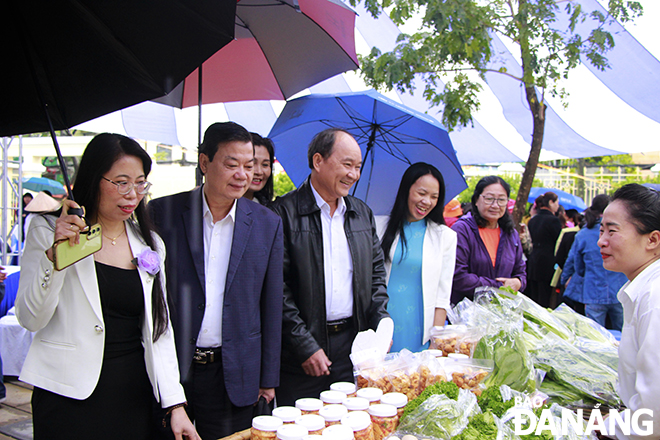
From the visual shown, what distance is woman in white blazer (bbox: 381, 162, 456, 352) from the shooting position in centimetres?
277

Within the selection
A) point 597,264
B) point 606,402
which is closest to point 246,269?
point 606,402

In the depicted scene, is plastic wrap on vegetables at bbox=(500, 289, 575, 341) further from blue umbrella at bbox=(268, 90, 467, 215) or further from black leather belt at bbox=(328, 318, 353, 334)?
blue umbrella at bbox=(268, 90, 467, 215)

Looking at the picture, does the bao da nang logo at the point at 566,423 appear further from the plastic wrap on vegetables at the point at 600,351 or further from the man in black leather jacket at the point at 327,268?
the man in black leather jacket at the point at 327,268

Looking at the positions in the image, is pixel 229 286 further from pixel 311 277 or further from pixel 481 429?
pixel 481 429

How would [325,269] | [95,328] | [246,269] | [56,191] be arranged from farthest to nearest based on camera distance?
1. [56,191]
2. [325,269]
3. [246,269]
4. [95,328]

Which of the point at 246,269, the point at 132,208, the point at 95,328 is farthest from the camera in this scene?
the point at 246,269

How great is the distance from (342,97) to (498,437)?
6.81ft

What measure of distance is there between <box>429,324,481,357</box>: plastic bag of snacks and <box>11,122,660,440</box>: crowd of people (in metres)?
0.31

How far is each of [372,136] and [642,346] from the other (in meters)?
1.96

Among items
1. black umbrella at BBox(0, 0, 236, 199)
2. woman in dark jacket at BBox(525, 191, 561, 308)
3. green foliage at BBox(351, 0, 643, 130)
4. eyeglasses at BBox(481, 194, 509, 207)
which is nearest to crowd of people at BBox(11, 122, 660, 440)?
black umbrella at BBox(0, 0, 236, 199)

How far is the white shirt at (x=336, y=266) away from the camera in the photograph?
2.41 m

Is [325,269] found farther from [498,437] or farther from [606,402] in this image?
[606,402]

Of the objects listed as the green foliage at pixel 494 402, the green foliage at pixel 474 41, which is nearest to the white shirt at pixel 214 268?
the green foliage at pixel 494 402

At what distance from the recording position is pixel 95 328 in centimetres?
167
